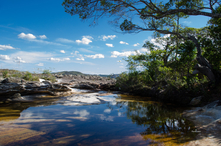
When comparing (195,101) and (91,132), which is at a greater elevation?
(195,101)

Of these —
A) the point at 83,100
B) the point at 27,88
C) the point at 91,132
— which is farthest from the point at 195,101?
the point at 27,88

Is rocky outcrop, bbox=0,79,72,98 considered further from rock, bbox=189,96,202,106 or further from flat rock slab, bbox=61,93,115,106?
rock, bbox=189,96,202,106

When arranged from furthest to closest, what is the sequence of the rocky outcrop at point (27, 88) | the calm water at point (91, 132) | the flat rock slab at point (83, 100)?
the rocky outcrop at point (27, 88)
the flat rock slab at point (83, 100)
the calm water at point (91, 132)

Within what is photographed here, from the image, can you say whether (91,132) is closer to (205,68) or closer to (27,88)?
(205,68)

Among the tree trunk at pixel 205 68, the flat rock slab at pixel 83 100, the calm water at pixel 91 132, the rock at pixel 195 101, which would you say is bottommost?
the flat rock slab at pixel 83 100

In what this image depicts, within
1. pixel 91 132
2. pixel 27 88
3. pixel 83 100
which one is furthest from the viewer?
pixel 27 88

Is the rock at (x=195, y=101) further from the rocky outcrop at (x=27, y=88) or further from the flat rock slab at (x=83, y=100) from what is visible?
the rocky outcrop at (x=27, y=88)

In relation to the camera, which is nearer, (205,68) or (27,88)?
(205,68)

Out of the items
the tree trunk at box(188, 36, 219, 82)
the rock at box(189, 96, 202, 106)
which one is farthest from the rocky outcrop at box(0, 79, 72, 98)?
the tree trunk at box(188, 36, 219, 82)

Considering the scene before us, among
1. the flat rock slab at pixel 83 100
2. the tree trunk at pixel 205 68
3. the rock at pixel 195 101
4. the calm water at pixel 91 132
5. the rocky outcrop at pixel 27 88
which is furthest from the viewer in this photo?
the rocky outcrop at pixel 27 88

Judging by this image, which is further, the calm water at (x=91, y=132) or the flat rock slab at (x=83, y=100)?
the flat rock slab at (x=83, y=100)

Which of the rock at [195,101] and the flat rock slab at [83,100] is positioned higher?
the rock at [195,101]

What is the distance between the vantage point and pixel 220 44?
7.48m

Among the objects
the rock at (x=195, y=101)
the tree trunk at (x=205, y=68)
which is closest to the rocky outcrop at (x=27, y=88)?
the rock at (x=195, y=101)
